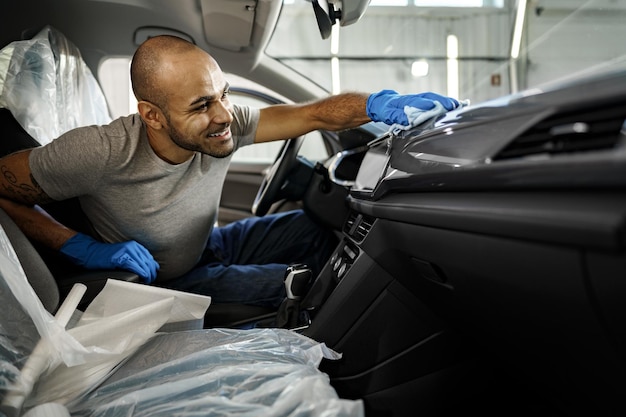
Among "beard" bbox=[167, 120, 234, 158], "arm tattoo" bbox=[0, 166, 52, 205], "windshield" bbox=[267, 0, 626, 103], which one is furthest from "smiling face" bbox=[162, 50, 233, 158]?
"windshield" bbox=[267, 0, 626, 103]

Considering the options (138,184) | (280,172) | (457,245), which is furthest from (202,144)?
(457,245)

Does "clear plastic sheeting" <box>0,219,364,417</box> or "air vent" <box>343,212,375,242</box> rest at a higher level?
"air vent" <box>343,212,375,242</box>

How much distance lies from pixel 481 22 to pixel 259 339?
6.51m

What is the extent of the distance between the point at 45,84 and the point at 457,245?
152cm

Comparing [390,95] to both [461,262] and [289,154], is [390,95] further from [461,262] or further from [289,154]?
[461,262]

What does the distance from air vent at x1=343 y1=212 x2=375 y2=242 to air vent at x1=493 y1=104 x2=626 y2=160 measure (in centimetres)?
55

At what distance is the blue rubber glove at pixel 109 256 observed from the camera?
55.0 inches

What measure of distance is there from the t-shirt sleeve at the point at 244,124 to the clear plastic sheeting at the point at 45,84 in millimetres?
607

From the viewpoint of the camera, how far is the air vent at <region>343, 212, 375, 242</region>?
1184 mm

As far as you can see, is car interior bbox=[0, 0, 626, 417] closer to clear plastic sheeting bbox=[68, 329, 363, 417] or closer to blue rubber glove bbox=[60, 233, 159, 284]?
blue rubber glove bbox=[60, 233, 159, 284]

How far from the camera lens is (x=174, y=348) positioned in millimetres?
1066

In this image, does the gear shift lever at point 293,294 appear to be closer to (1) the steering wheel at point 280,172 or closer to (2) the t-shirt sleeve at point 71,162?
(1) the steering wheel at point 280,172

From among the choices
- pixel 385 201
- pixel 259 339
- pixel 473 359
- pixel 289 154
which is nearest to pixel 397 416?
pixel 473 359

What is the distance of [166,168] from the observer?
1579 mm
